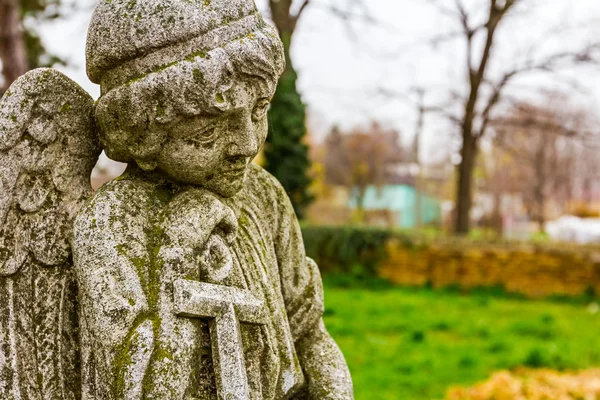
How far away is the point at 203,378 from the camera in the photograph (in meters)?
1.67

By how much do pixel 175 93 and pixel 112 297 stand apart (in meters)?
0.55

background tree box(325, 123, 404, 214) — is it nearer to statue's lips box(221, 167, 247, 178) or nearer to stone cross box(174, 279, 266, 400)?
statue's lips box(221, 167, 247, 178)

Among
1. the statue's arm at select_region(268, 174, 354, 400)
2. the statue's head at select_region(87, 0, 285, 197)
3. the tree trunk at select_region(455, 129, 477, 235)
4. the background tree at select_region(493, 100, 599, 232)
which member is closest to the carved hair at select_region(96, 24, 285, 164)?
the statue's head at select_region(87, 0, 285, 197)

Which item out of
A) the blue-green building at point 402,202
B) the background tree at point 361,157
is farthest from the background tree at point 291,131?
the blue-green building at point 402,202

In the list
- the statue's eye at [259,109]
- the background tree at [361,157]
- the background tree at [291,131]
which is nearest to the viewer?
the statue's eye at [259,109]

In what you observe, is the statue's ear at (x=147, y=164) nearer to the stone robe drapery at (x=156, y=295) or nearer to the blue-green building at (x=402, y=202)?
the stone robe drapery at (x=156, y=295)

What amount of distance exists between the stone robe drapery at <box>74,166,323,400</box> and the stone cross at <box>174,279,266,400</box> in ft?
0.13

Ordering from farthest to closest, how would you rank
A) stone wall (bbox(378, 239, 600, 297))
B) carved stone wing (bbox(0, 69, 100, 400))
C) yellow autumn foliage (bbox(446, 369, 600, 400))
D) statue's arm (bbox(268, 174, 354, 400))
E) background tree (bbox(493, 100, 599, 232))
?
background tree (bbox(493, 100, 599, 232)), stone wall (bbox(378, 239, 600, 297)), yellow autumn foliage (bbox(446, 369, 600, 400)), statue's arm (bbox(268, 174, 354, 400)), carved stone wing (bbox(0, 69, 100, 400))

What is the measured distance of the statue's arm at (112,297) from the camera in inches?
60.0

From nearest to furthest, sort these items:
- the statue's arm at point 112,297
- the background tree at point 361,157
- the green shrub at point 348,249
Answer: the statue's arm at point 112,297, the green shrub at point 348,249, the background tree at point 361,157

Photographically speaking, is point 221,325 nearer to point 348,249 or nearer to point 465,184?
point 348,249

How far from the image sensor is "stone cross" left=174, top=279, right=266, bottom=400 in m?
1.60

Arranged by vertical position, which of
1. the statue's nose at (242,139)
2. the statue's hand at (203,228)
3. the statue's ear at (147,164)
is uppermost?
the statue's nose at (242,139)

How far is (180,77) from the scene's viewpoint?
1563 mm
